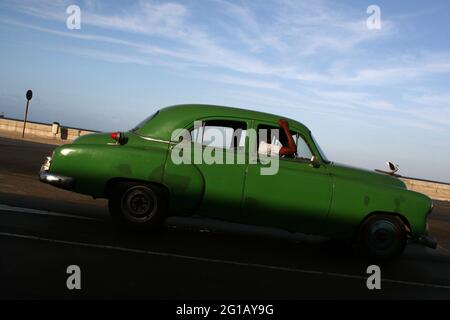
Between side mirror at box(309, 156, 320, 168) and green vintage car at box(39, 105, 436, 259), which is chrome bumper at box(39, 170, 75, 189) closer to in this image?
green vintage car at box(39, 105, 436, 259)

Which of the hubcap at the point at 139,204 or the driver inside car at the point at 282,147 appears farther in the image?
the driver inside car at the point at 282,147

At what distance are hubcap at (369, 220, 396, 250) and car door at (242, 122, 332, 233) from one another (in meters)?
0.73

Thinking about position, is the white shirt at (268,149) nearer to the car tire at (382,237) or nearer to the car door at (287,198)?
the car door at (287,198)

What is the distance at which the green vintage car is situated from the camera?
5414 millimetres

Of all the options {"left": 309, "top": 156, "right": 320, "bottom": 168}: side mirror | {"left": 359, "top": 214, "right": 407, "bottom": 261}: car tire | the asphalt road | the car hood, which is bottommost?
the asphalt road

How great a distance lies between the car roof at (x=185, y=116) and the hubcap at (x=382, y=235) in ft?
5.29

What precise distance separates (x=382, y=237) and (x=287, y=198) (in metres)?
1.42

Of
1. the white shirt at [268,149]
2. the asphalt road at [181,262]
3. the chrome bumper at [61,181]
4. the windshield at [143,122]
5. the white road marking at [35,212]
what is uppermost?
the windshield at [143,122]

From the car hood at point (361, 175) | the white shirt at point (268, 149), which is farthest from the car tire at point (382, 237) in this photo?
the white shirt at point (268, 149)

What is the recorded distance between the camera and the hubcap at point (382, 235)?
5.71 metres

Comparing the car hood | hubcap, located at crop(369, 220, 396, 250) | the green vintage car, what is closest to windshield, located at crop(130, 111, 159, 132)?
the green vintage car

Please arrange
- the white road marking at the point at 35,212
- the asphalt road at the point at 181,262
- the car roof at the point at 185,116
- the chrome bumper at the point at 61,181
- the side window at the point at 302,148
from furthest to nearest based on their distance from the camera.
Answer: the white road marking at the point at 35,212, the side window at the point at 302,148, the car roof at the point at 185,116, the chrome bumper at the point at 61,181, the asphalt road at the point at 181,262

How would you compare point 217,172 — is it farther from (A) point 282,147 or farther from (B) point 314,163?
(B) point 314,163
